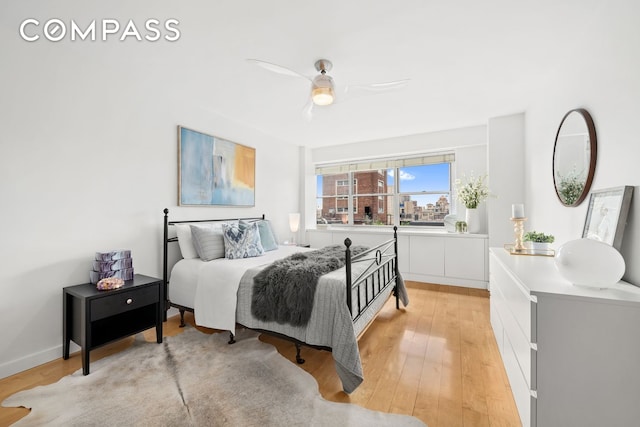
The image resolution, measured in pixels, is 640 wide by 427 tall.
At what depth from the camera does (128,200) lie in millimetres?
2711

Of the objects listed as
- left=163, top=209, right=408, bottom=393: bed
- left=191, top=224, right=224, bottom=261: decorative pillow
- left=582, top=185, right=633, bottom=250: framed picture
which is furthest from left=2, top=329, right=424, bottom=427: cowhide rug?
left=582, top=185, right=633, bottom=250: framed picture

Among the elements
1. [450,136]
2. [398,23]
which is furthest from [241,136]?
[450,136]

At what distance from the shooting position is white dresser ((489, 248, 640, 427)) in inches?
47.2

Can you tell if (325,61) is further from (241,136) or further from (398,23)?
(241,136)

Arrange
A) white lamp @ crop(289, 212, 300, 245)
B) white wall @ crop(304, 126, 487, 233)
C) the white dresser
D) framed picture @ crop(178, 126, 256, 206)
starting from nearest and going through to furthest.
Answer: the white dresser → framed picture @ crop(178, 126, 256, 206) → white wall @ crop(304, 126, 487, 233) → white lamp @ crop(289, 212, 300, 245)

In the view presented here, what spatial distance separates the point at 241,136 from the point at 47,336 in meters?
3.02

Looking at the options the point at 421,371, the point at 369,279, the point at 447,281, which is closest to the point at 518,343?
the point at 421,371

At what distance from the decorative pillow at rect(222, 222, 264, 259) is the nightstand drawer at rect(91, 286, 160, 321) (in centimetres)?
78

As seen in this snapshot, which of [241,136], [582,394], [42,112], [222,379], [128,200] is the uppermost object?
[241,136]

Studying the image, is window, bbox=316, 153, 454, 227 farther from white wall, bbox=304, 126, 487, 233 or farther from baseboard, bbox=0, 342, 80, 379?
baseboard, bbox=0, 342, 80, 379

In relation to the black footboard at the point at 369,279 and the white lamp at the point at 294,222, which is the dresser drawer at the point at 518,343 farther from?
the white lamp at the point at 294,222

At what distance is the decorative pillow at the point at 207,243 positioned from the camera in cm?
288

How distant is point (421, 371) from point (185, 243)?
258 centimetres

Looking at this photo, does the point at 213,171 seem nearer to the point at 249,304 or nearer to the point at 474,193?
the point at 249,304
